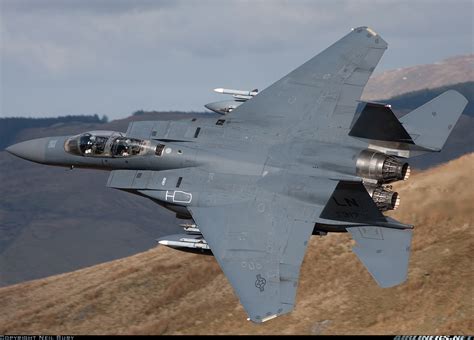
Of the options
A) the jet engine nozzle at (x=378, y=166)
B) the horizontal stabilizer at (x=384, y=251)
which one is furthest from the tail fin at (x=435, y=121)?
the horizontal stabilizer at (x=384, y=251)

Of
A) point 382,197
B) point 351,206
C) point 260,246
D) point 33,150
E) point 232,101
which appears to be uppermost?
point 232,101

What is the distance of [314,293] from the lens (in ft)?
132

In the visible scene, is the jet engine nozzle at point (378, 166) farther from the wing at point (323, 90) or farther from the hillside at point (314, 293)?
the hillside at point (314, 293)

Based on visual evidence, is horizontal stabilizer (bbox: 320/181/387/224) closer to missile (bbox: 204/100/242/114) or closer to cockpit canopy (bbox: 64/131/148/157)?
missile (bbox: 204/100/242/114)

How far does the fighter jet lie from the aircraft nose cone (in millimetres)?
974

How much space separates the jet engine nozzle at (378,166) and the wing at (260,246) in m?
2.58

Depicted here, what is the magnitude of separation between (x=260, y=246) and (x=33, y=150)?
1123 centimetres

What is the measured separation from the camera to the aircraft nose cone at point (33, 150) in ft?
105

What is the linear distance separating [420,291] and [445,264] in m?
2.06

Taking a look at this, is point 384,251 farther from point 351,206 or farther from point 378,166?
point 378,166

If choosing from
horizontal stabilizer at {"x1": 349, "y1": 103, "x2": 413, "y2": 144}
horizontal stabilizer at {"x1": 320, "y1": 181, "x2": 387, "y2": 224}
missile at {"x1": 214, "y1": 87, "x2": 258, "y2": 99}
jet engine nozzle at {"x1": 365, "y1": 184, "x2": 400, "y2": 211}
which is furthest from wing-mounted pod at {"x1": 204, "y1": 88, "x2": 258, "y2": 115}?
jet engine nozzle at {"x1": 365, "y1": 184, "x2": 400, "y2": 211}

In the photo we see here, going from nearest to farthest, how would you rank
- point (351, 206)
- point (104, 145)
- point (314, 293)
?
point (351, 206)
point (104, 145)
point (314, 293)

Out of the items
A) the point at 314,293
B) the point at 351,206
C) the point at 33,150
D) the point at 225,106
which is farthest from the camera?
the point at 314,293

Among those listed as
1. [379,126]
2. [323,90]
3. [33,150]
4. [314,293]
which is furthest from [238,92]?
[314,293]
